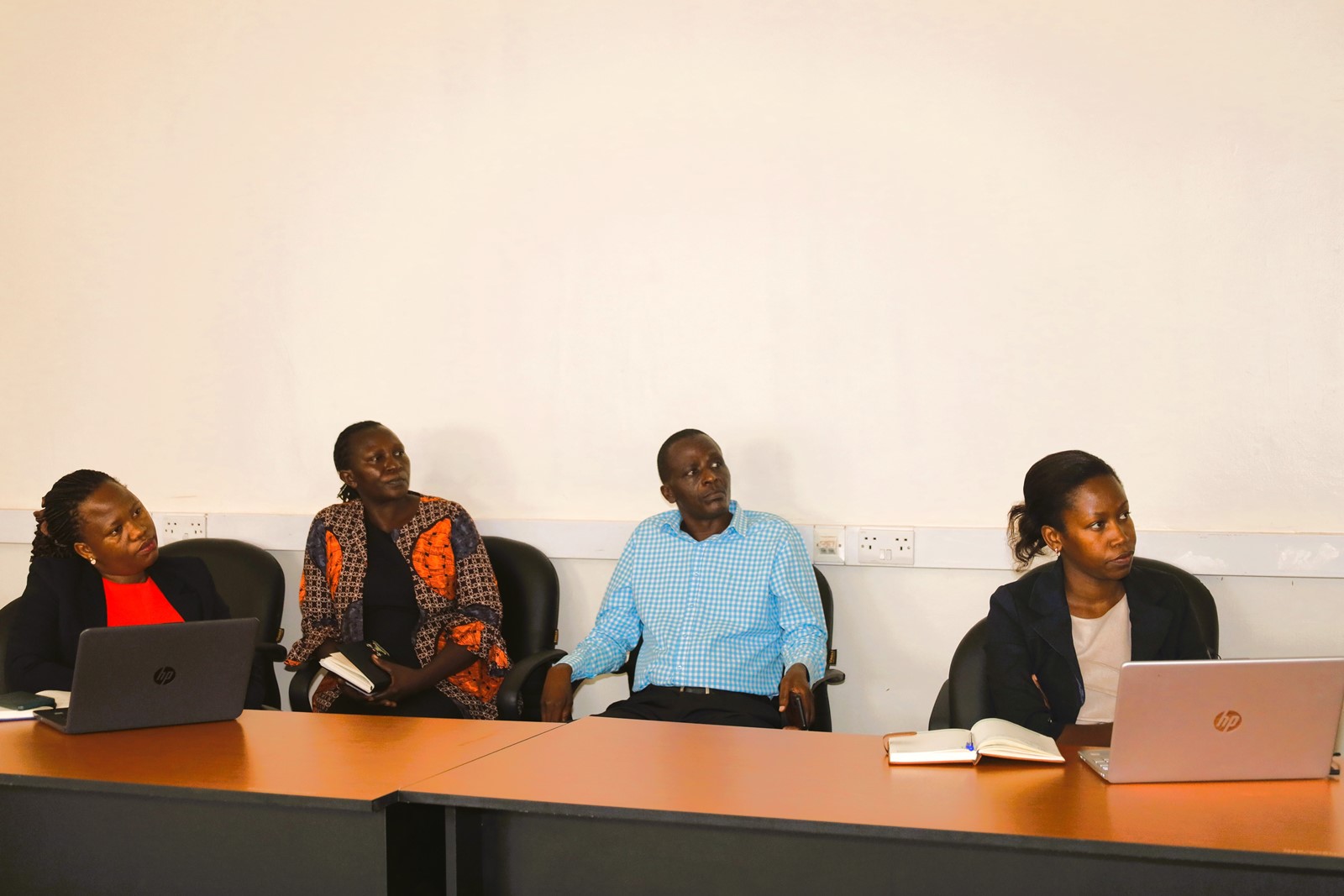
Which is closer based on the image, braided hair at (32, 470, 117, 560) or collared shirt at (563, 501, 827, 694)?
braided hair at (32, 470, 117, 560)

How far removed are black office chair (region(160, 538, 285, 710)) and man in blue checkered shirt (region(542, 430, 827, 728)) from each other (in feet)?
3.40

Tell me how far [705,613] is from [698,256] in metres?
1.13

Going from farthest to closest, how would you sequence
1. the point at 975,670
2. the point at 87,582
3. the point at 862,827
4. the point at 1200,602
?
the point at 87,582 → the point at 1200,602 → the point at 975,670 → the point at 862,827

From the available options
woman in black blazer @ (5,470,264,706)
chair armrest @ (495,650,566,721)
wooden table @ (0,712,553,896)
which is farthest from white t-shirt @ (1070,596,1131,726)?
woman in black blazer @ (5,470,264,706)

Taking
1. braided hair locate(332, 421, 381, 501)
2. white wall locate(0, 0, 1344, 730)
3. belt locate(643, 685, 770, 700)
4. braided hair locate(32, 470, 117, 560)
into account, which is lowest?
belt locate(643, 685, 770, 700)

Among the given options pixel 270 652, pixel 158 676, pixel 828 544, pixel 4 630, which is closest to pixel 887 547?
pixel 828 544

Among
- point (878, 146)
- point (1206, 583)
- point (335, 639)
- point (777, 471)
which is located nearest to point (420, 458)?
point (335, 639)

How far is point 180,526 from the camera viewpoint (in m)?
4.00

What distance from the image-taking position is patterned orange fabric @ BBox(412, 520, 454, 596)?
3.33 metres

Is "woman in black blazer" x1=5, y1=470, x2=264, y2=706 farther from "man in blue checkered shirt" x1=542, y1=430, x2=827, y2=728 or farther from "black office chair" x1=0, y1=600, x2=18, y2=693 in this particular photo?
"man in blue checkered shirt" x1=542, y1=430, x2=827, y2=728

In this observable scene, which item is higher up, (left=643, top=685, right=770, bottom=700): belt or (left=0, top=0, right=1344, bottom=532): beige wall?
(left=0, top=0, right=1344, bottom=532): beige wall

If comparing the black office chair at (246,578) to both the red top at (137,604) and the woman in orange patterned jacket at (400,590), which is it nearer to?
the woman in orange patterned jacket at (400,590)

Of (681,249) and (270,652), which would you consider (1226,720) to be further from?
Answer: (270,652)

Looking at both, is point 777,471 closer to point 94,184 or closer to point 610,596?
point 610,596
